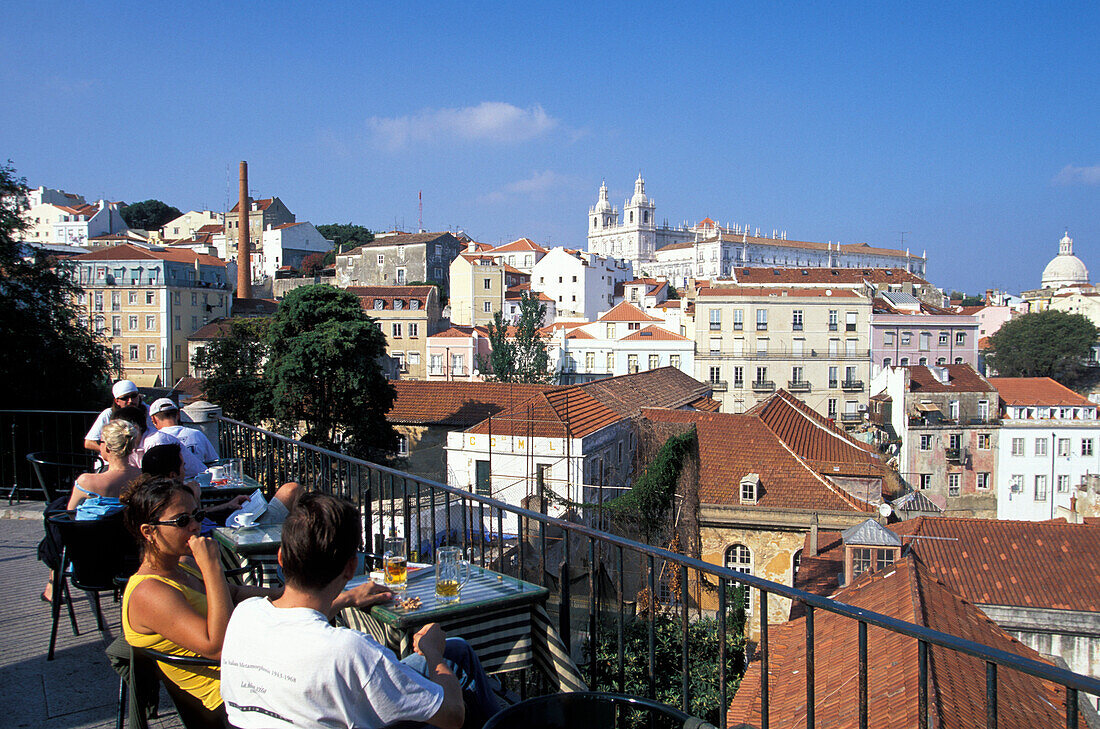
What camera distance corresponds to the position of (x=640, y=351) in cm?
4825

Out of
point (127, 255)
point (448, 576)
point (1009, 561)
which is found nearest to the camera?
point (448, 576)

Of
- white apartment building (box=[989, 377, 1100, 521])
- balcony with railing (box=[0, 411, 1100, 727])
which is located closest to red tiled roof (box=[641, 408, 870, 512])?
balcony with railing (box=[0, 411, 1100, 727])

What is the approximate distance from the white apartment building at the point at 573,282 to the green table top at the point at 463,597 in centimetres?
6472

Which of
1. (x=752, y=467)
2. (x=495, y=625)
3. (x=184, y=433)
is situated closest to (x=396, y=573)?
(x=495, y=625)

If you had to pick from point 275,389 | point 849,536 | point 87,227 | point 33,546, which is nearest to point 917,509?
point 849,536

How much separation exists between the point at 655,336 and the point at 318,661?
46875 mm

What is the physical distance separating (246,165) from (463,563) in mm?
68072

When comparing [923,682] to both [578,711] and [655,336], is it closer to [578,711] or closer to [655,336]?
[578,711]

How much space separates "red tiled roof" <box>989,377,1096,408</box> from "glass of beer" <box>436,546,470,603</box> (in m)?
44.3

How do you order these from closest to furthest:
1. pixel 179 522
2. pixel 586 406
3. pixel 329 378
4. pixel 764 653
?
pixel 764 653
pixel 179 522
pixel 586 406
pixel 329 378

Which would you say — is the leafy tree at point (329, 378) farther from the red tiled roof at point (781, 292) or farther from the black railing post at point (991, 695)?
the red tiled roof at point (781, 292)

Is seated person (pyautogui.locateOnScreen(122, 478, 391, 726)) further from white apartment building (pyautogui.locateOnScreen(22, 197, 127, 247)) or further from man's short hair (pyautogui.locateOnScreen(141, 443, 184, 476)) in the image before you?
white apartment building (pyautogui.locateOnScreen(22, 197, 127, 247))

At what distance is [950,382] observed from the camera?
3916 centimetres

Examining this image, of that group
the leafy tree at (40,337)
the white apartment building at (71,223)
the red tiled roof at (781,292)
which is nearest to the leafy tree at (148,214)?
the white apartment building at (71,223)
